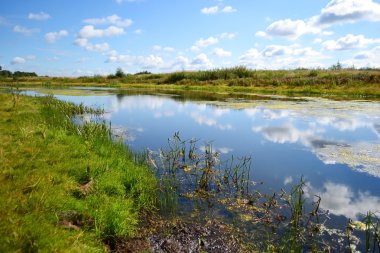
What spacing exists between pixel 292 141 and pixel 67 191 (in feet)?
31.7

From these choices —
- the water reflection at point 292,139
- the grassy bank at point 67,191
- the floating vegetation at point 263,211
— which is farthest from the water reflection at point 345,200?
the grassy bank at point 67,191

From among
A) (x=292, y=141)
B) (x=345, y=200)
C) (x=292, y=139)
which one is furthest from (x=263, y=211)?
(x=292, y=139)

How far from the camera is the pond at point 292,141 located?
8273 mm

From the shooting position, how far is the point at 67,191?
245 inches

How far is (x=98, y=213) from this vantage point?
559cm

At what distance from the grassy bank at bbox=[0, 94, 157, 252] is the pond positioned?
3001 millimetres

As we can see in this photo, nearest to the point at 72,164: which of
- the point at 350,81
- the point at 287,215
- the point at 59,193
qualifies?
the point at 59,193

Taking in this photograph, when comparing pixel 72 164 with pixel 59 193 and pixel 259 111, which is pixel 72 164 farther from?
pixel 259 111

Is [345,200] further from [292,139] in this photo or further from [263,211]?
[292,139]

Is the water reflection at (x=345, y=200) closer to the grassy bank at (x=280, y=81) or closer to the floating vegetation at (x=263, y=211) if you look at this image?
the floating vegetation at (x=263, y=211)

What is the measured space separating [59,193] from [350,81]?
4087 centimetres

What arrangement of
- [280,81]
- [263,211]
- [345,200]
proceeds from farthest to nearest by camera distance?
[280,81]
[345,200]
[263,211]

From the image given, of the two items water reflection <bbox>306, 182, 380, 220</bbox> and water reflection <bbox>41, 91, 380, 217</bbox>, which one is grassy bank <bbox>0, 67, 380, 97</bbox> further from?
water reflection <bbox>306, 182, 380, 220</bbox>

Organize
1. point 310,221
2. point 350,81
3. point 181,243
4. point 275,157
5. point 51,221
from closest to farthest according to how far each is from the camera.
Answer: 1. point 51,221
2. point 181,243
3. point 310,221
4. point 275,157
5. point 350,81
